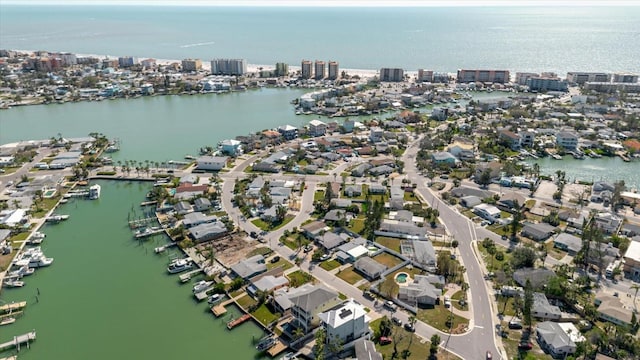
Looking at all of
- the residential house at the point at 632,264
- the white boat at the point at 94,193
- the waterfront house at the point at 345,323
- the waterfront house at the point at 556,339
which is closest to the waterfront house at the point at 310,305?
the waterfront house at the point at 345,323

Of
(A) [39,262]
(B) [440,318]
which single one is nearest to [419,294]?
(B) [440,318]

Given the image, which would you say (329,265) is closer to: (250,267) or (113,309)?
(250,267)

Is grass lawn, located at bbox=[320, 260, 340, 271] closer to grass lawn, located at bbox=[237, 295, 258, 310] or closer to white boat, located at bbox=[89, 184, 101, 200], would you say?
grass lawn, located at bbox=[237, 295, 258, 310]

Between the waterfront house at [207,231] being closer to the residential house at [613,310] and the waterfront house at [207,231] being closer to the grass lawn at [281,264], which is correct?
the grass lawn at [281,264]

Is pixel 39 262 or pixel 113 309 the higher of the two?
pixel 39 262

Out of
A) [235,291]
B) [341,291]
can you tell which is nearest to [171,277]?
[235,291]
